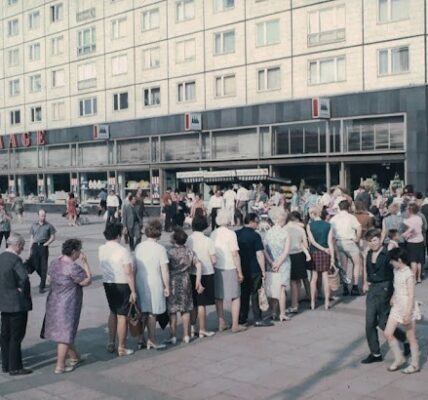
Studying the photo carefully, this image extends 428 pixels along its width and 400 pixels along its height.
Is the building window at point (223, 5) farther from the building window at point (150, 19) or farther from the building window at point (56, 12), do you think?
the building window at point (56, 12)

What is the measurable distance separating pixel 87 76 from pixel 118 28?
421cm

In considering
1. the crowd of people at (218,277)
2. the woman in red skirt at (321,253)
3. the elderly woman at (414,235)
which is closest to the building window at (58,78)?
the crowd of people at (218,277)

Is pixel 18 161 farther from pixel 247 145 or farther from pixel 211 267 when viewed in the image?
pixel 211 267

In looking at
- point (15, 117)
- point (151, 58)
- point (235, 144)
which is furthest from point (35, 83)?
point (235, 144)

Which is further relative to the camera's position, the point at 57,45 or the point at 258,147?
the point at 57,45

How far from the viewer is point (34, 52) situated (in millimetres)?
49594

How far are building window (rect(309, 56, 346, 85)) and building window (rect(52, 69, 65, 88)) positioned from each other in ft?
67.4

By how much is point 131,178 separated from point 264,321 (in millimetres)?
32646

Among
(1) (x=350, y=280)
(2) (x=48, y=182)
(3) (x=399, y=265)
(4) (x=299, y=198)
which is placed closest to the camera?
(3) (x=399, y=265)

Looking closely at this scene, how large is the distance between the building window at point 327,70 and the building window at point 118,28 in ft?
46.1

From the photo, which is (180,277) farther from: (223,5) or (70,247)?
(223,5)

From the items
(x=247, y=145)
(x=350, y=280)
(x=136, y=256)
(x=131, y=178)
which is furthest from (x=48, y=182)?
(x=136, y=256)

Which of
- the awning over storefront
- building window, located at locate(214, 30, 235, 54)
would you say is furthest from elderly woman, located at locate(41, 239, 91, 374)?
building window, located at locate(214, 30, 235, 54)

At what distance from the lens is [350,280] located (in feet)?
45.0
